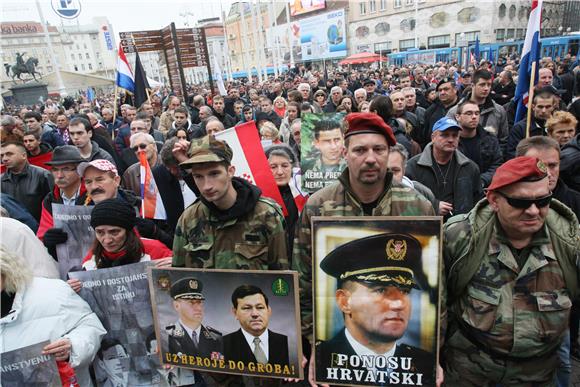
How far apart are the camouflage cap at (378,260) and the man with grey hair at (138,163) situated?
3.27 metres

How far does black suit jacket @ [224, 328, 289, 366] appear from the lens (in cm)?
211

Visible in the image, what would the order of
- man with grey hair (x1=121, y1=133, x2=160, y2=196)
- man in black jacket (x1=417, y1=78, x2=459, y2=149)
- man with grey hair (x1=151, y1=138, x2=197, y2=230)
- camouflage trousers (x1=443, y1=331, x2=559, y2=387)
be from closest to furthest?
camouflage trousers (x1=443, y1=331, x2=559, y2=387) < man with grey hair (x1=151, y1=138, x2=197, y2=230) < man with grey hair (x1=121, y1=133, x2=160, y2=196) < man in black jacket (x1=417, y1=78, x2=459, y2=149)

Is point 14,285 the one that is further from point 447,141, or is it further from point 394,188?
point 447,141

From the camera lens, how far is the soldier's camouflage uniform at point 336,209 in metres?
2.10

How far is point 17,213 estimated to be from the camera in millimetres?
3590

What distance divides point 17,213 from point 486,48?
103 ft

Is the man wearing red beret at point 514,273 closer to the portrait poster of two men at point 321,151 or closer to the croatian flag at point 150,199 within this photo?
the portrait poster of two men at point 321,151

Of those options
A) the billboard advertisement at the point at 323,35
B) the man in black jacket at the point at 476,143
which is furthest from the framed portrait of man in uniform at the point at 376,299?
the billboard advertisement at the point at 323,35

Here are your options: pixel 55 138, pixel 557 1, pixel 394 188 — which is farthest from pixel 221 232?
pixel 557 1

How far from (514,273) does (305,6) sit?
75.6 m

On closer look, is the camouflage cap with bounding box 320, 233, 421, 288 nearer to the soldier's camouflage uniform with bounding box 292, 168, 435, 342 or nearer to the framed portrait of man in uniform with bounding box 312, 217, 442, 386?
the framed portrait of man in uniform with bounding box 312, 217, 442, 386

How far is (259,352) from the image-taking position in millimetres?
2146

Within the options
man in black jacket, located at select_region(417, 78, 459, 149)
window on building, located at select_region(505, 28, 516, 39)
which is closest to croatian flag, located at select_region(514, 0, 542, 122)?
man in black jacket, located at select_region(417, 78, 459, 149)

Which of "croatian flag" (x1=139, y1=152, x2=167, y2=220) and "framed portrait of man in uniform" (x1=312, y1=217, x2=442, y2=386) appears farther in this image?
"croatian flag" (x1=139, y1=152, x2=167, y2=220)
